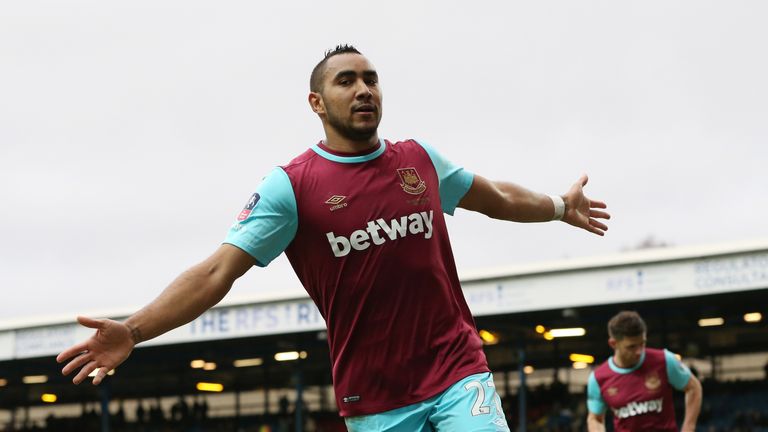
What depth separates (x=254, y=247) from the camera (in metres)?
5.04

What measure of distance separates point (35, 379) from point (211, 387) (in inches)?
212

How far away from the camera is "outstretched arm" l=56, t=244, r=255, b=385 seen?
15.2ft

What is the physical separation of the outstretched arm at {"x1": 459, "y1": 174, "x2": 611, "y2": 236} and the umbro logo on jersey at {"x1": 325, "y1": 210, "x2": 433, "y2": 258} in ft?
2.07

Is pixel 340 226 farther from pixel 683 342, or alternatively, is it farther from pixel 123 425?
pixel 123 425

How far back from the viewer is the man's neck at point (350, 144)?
5.24 metres

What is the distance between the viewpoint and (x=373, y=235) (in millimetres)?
5051

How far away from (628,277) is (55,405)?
985 inches

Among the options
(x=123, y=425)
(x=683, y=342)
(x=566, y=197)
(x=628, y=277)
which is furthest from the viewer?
(x=123, y=425)

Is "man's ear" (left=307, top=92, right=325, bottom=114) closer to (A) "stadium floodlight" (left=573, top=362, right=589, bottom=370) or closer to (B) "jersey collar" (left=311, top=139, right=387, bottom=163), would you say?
(B) "jersey collar" (left=311, top=139, right=387, bottom=163)

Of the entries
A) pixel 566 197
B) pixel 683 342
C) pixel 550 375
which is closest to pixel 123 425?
pixel 550 375

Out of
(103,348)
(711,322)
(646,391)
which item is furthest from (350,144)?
(711,322)

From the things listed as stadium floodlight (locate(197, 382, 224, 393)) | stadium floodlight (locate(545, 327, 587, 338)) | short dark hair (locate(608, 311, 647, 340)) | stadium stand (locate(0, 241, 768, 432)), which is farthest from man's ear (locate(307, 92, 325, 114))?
stadium floodlight (locate(197, 382, 224, 393))

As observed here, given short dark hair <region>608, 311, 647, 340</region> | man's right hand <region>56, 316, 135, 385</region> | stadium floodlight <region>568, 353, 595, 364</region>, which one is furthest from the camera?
stadium floodlight <region>568, 353, 595, 364</region>

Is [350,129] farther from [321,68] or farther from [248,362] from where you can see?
Result: [248,362]
